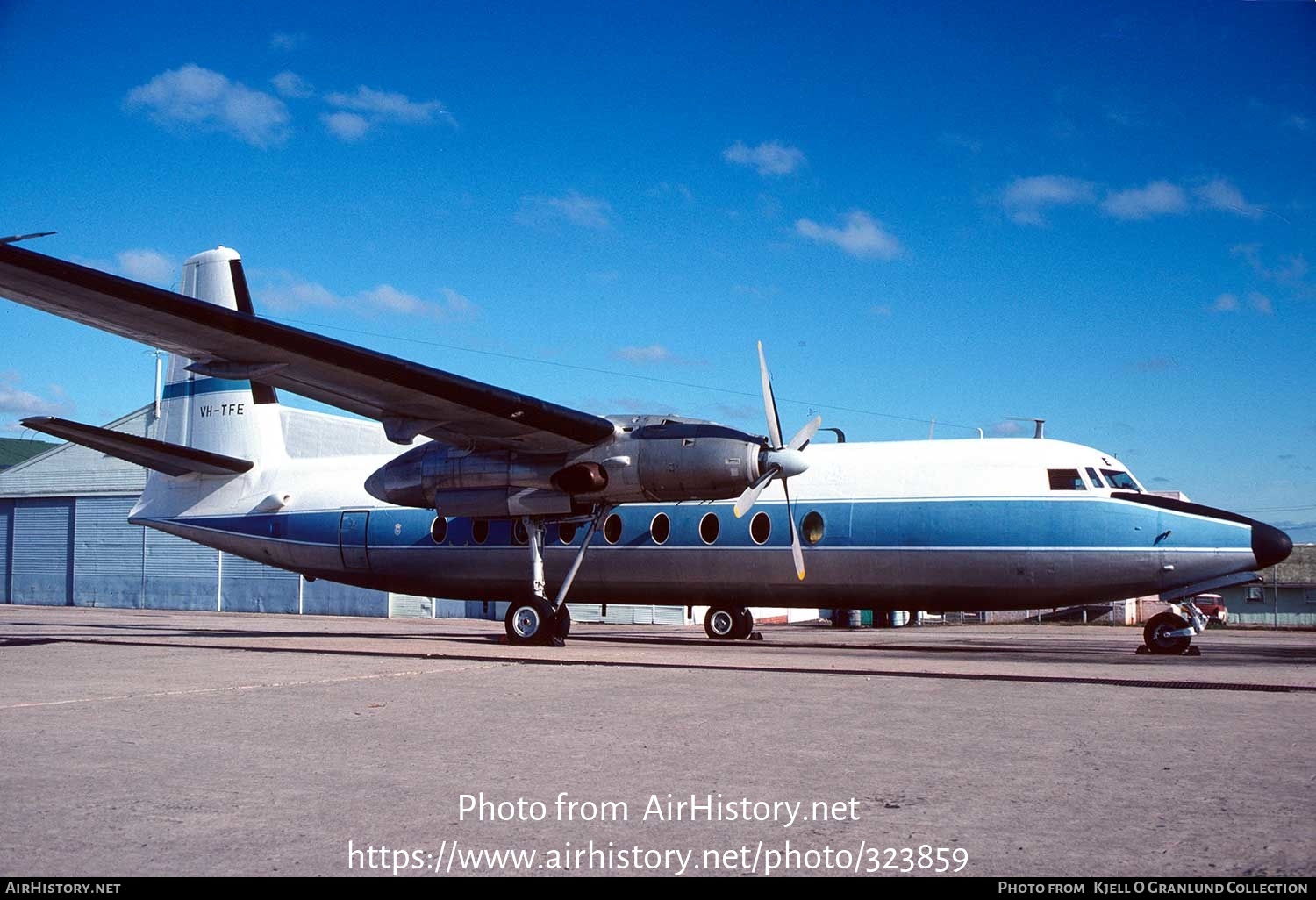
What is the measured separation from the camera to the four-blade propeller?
16.8 metres

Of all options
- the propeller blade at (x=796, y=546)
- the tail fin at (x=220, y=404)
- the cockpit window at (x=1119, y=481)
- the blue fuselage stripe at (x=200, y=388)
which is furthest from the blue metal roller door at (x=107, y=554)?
the cockpit window at (x=1119, y=481)

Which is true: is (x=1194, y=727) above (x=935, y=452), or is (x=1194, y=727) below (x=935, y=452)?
below

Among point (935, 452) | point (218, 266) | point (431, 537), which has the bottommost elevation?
point (431, 537)

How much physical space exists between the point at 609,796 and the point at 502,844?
106 centimetres

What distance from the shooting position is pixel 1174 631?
17.4 meters

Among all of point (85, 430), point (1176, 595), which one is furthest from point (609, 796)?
point (85, 430)

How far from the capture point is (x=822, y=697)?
1038 centimetres

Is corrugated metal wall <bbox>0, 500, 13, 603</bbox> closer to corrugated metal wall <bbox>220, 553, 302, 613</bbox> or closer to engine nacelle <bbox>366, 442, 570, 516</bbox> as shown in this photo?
corrugated metal wall <bbox>220, 553, 302, 613</bbox>

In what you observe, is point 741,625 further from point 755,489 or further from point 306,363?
point 306,363

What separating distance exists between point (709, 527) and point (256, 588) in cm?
2870

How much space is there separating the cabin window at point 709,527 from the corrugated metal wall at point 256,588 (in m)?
26.4

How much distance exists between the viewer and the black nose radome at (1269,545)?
16.2m

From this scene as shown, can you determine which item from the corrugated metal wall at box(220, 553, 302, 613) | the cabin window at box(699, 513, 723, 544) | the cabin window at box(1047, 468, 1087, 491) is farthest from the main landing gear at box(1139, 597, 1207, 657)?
→ the corrugated metal wall at box(220, 553, 302, 613)
